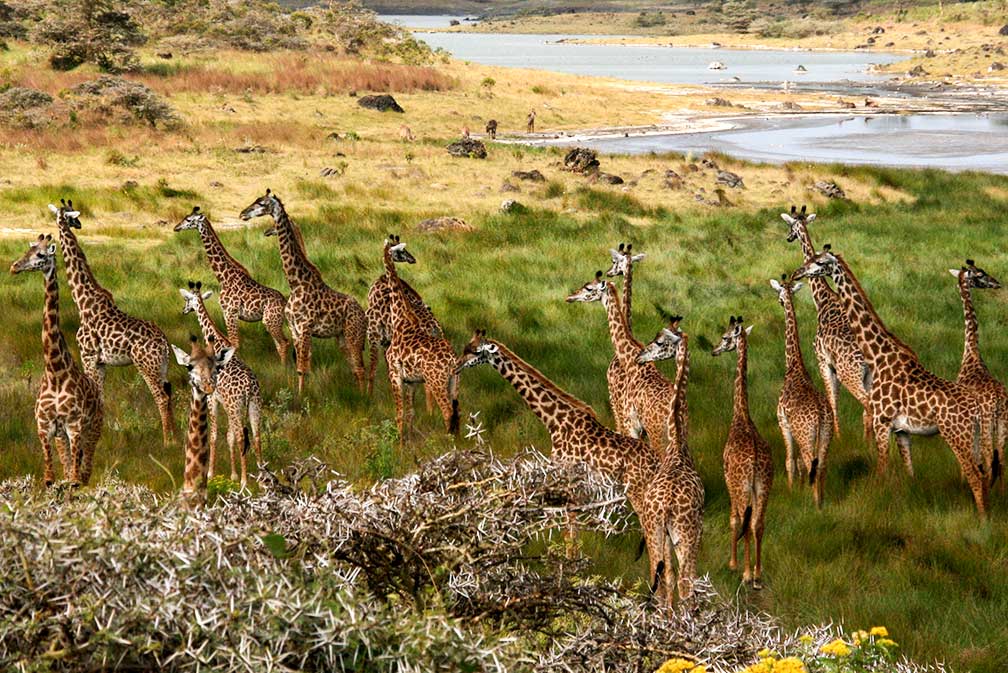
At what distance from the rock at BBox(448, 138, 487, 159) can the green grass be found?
8253 millimetres

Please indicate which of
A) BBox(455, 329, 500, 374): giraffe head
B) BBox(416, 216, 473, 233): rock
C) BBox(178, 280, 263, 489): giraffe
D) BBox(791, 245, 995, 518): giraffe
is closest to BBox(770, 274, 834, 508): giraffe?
BBox(791, 245, 995, 518): giraffe

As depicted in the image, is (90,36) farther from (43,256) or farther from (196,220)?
(43,256)

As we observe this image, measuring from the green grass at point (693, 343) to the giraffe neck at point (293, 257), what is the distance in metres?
1.11

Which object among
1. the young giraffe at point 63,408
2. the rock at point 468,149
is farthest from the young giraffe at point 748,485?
the rock at point 468,149

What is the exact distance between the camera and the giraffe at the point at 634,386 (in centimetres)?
967

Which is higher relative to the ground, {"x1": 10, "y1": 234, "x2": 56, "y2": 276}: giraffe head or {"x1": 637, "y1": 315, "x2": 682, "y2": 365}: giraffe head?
{"x1": 10, "y1": 234, "x2": 56, "y2": 276}: giraffe head

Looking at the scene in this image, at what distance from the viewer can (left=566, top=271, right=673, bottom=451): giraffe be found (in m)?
9.67

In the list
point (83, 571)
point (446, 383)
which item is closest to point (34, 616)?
point (83, 571)

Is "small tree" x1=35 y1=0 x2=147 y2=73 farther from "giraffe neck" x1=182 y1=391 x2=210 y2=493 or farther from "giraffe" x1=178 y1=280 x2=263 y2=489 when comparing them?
"giraffe neck" x1=182 y1=391 x2=210 y2=493

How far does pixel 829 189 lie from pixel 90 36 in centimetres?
3145

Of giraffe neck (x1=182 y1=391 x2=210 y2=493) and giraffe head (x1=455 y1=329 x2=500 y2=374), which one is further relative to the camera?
giraffe head (x1=455 y1=329 x2=500 y2=374)

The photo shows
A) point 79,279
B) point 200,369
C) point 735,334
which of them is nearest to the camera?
point 200,369

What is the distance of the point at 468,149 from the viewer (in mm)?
36281

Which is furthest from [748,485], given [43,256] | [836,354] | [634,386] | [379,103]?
[379,103]
